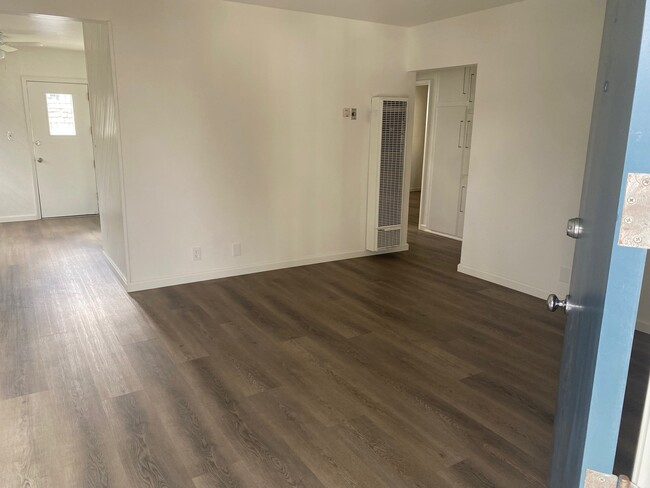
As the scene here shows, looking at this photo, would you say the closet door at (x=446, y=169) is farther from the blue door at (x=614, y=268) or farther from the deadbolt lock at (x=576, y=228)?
the blue door at (x=614, y=268)

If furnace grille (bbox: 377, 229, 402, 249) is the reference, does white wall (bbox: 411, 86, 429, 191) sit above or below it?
above

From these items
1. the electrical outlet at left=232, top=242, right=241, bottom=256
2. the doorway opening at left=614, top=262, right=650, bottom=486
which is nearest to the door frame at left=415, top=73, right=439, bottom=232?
the electrical outlet at left=232, top=242, right=241, bottom=256

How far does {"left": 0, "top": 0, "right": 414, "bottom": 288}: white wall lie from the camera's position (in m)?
4.12

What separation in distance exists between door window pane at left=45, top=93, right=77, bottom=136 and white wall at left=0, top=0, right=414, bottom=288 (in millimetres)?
4365

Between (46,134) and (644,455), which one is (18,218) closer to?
(46,134)

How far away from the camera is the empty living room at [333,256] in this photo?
122 centimetres

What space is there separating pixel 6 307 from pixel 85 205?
4374 millimetres

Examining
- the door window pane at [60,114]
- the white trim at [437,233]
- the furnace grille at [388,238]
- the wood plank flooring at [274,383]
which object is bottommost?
the wood plank flooring at [274,383]

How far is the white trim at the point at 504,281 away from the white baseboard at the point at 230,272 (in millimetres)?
1066

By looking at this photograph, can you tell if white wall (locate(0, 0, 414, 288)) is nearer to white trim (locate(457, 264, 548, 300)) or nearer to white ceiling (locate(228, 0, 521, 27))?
white ceiling (locate(228, 0, 521, 27))

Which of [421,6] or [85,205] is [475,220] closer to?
[421,6]

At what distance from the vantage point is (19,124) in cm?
717

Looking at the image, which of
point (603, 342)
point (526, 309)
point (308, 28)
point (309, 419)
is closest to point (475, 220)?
point (526, 309)

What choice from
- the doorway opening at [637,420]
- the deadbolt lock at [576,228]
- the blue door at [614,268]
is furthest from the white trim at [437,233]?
the doorway opening at [637,420]
